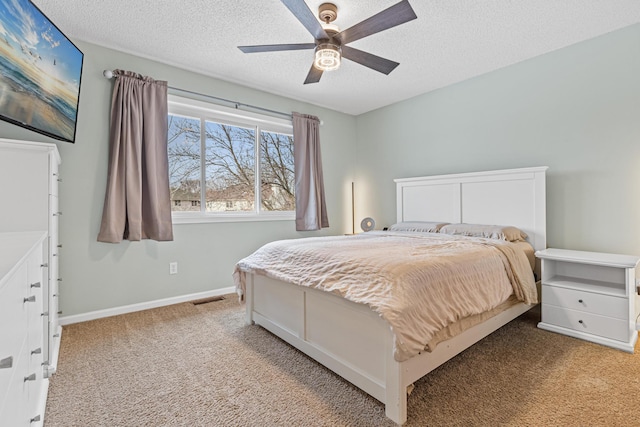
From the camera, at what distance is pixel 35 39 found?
1.81 metres

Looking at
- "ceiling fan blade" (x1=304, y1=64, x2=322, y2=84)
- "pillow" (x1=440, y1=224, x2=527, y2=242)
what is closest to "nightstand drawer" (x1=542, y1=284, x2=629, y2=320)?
"pillow" (x1=440, y1=224, x2=527, y2=242)

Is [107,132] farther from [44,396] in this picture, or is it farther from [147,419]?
[147,419]

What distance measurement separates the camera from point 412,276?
5.32 feet

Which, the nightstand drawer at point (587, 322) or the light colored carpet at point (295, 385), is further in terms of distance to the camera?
the nightstand drawer at point (587, 322)

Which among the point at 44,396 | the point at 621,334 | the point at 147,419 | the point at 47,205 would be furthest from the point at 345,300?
the point at 621,334

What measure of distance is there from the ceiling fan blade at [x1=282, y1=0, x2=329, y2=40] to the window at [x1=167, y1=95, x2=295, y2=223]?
1.89 metres

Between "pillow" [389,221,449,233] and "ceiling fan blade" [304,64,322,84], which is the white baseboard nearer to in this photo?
"pillow" [389,221,449,233]

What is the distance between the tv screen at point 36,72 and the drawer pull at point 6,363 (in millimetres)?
1491

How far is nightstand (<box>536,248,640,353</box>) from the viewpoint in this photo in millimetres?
2184

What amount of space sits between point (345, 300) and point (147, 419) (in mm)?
1155

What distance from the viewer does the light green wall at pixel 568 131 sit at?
2627 mm

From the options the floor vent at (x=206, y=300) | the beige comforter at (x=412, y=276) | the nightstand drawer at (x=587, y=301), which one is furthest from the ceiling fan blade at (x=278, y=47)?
the nightstand drawer at (x=587, y=301)

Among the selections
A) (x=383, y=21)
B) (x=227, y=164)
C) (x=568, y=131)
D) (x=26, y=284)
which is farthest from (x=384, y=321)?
(x=227, y=164)

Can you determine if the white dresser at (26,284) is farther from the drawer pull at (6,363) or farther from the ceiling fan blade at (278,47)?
the ceiling fan blade at (278,47)
